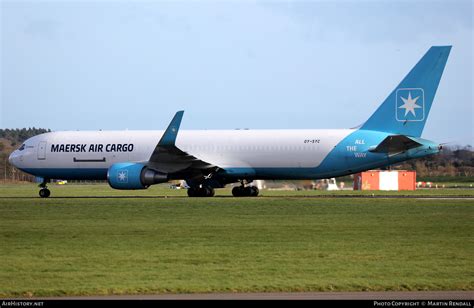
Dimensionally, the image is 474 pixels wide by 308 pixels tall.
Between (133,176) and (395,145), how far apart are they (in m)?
13.8

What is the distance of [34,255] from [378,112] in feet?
94.8

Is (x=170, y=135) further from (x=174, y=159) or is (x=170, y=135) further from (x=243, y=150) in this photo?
(x=243, y=150)

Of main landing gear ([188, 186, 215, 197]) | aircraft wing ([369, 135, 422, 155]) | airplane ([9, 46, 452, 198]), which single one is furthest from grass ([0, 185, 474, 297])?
main landing gear ([188, 186, 215, 197])

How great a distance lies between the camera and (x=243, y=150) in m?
48.8

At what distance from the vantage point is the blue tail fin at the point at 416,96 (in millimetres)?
45781

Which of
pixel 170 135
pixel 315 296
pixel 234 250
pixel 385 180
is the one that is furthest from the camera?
pixel 385 180

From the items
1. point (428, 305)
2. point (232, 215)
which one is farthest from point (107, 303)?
point (232, 215)

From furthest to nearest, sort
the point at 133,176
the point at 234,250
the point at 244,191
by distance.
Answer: the point at 244,191 < the point at 133,176 < the point at 234,250

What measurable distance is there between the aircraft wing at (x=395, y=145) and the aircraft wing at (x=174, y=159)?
9457 mm

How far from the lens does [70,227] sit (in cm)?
2811

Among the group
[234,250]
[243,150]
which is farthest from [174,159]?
[234,250]

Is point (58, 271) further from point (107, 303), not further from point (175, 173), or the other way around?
point (175, 173)

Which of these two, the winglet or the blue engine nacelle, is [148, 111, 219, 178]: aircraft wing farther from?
the blue engine nacelle

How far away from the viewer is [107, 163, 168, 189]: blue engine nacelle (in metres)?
46.3
